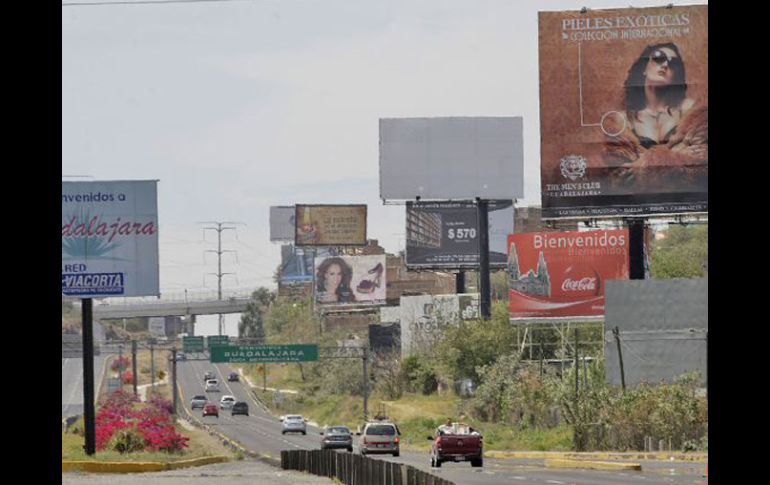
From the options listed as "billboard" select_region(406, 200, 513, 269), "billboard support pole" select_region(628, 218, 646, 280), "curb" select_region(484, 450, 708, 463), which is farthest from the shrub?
"billboard" select_region(406, 200, 513, 269)

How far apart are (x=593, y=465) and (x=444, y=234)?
281 feet

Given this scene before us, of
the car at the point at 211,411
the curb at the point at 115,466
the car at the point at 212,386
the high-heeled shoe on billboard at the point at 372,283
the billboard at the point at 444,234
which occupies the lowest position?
the car at the point at 212,386

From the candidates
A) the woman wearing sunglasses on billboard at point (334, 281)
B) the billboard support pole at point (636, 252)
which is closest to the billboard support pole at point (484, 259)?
the billboard support pole at point (636, 252)

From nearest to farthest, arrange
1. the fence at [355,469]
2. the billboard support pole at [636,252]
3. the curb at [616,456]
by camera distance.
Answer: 1. the fence at [355,469]
2. the curb at [616,456]
3. the billboard support pole at [636,252]

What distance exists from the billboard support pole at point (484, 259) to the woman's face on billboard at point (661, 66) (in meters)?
32.6

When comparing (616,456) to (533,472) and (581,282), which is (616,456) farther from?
(581,282)

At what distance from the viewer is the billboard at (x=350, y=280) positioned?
161250 mm

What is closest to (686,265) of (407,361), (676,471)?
(407,361)

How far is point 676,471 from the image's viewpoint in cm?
4078

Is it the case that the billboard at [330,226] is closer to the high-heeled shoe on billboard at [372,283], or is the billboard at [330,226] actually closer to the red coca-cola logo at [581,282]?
the high-heeled shoe on billboard at [372,283]

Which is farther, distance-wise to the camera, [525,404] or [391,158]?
[391,158]
